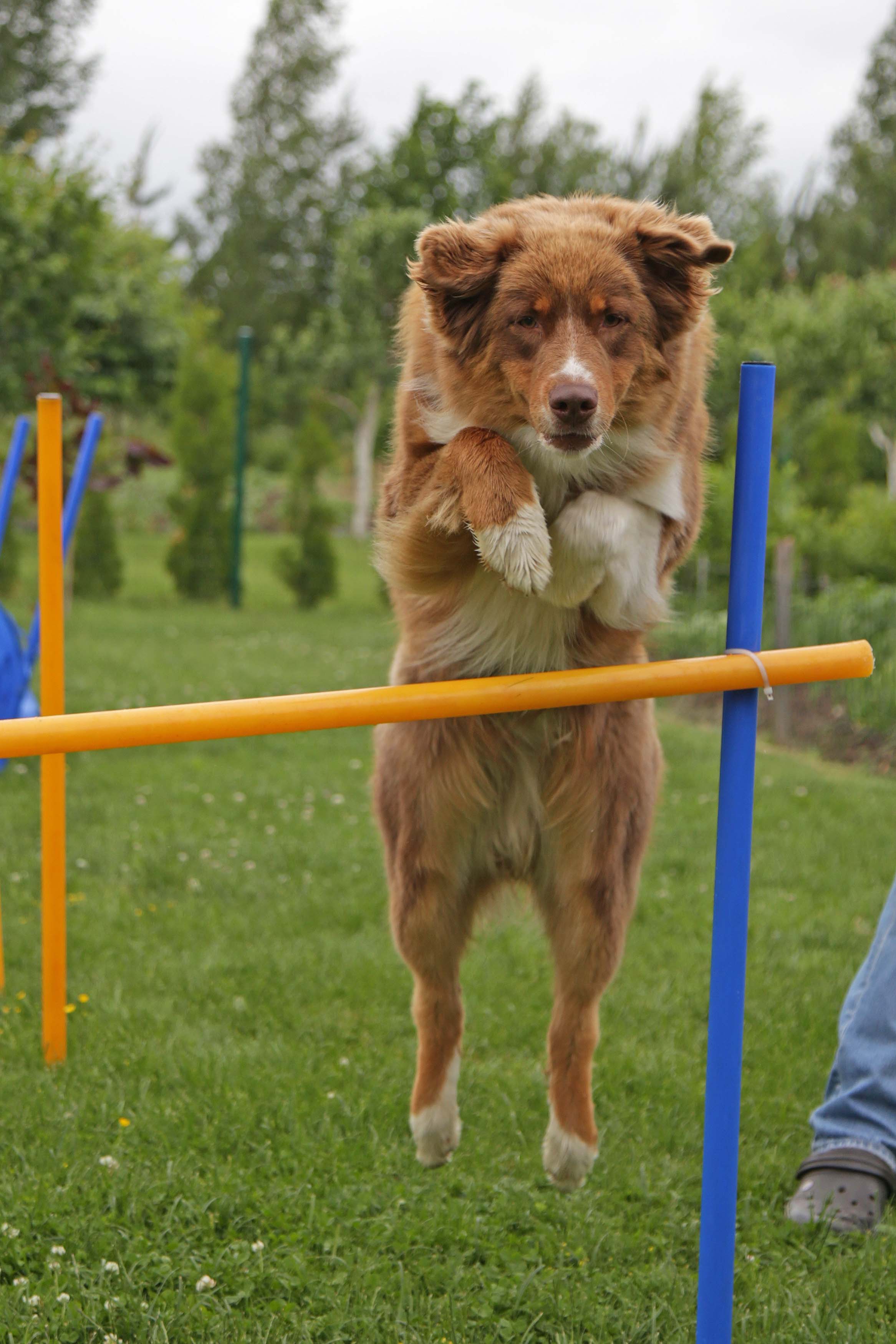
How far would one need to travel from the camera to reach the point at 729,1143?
2160 mm

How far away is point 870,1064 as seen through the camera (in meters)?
3.06

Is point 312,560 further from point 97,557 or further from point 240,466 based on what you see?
point 97,557

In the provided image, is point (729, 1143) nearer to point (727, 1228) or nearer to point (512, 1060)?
point (727, 1228)

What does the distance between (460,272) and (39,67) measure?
114ft

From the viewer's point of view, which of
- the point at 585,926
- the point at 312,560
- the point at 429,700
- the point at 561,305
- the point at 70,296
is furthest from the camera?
the point at 312,560

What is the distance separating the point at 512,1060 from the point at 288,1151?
872 millimetres

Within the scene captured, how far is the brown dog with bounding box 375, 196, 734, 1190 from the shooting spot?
234 cm

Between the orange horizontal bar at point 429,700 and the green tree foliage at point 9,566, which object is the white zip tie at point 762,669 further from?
the green tree foliage at point 9,566

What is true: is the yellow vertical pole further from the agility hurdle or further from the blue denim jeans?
the blue denim jeans

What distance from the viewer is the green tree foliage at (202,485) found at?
14172 millimetres

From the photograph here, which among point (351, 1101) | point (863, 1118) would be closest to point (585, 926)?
point (863, 1118)

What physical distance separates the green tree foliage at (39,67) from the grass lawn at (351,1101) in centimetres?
2991

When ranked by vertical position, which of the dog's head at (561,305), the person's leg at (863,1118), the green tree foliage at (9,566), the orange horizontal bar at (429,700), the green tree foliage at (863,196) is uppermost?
the green tree foliage at (863,196)

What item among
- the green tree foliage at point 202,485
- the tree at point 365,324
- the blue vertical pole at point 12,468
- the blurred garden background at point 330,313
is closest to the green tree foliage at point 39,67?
the blurred garden background at point 330,313
